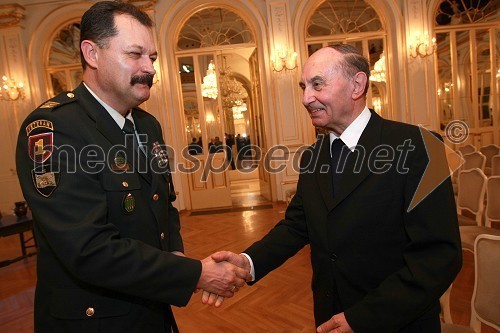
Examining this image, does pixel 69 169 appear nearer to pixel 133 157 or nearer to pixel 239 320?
pixel 133 157

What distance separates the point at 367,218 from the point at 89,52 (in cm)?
118

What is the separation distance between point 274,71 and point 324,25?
157 centimetres

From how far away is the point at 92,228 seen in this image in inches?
43.4

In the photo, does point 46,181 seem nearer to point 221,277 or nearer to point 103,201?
point 103,201

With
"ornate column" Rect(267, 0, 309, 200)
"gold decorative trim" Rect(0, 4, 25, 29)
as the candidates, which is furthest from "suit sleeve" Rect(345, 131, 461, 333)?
"gold decorative trim" Rect(0, 4, 25, 29)

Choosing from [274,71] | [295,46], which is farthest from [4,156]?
[295,46]

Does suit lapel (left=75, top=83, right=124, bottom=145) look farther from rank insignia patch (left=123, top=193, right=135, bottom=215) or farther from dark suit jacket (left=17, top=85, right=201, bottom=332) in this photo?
rank insignia patch (left=123, top=193, right=135, bottom=215)

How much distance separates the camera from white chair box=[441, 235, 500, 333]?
1554 millimetres

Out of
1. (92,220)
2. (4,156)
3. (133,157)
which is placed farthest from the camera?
(4,156)

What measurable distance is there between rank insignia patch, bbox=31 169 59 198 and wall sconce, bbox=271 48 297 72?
5.78 m

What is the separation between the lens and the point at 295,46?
660 centimetres

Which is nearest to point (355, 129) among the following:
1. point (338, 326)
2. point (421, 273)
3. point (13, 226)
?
point (421, 273)

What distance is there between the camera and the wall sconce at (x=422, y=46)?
6629 millimetres

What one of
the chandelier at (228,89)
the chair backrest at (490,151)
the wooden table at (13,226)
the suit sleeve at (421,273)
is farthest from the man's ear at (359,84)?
the chandelier at (228,89)
